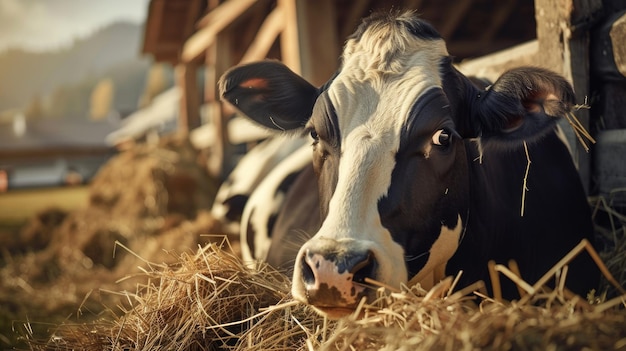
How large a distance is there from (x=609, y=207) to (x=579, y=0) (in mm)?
1072

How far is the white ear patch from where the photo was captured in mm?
2475

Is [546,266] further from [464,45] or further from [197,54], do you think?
[197,54]

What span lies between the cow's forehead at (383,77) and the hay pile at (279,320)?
664 millimetres

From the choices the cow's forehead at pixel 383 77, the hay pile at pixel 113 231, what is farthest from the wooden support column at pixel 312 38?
the cow's forehead at pixel 383 77

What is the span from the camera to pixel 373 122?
2.46m

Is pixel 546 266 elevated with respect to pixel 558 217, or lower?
lower

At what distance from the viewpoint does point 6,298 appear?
5.83 meters

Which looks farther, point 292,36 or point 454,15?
point 454,15

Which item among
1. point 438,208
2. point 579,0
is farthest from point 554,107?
point 579,0

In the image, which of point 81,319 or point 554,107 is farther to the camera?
point 81,319

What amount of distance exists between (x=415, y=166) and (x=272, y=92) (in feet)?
3.24

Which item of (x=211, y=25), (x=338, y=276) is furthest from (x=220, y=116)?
(x=338, y=276)

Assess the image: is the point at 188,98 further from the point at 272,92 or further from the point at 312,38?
the point at 272,92

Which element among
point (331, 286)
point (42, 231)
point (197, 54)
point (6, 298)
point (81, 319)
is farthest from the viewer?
point (197, 54)
